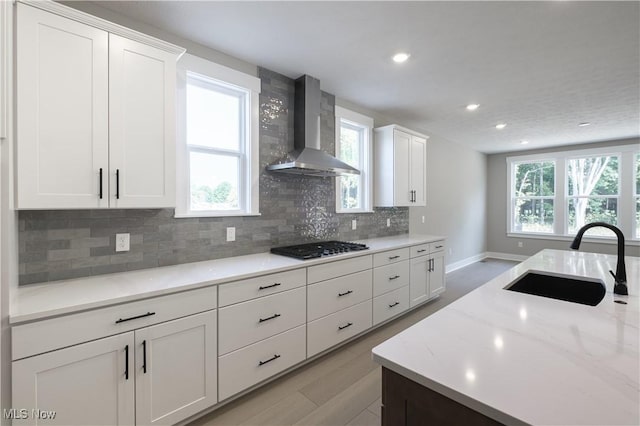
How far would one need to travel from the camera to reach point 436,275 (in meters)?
4.11

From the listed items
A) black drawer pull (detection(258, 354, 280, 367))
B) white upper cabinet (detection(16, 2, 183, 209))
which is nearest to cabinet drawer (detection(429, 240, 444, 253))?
black drawer pull (detection(258, 354, 280, 367))

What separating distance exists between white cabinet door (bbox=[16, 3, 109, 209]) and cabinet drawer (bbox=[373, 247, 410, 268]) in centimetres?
240

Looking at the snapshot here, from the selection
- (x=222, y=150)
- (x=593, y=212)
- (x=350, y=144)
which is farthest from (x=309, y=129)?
(x=593, y=212)

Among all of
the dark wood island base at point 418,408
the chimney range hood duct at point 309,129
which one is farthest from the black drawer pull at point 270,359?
the chimney range hood duct at point 309,129

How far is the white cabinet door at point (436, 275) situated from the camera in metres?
4.00

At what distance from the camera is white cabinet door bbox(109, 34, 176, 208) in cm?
174

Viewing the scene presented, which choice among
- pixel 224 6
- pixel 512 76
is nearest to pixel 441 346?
pixel 224 6

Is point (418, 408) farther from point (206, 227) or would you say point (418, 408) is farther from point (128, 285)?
point (206, 227)

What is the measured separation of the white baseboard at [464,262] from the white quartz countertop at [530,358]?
4.66 m

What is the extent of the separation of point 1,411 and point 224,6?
2.45 meters

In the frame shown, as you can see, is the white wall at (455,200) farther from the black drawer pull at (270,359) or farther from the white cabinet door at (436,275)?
the black drawer pull at (270,359)

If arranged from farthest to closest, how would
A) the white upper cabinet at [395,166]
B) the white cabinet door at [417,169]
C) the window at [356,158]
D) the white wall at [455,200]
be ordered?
1. the white wall at [455,200]
2. the white cabinet door at [417,169]
3. the white upper cabinet at [395,166]
4. the window at [356,158]

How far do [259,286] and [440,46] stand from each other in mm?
2420

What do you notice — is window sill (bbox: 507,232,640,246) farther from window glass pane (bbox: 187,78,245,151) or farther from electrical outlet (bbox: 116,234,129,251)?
electrical outlet (bbox: 116,234,129,251)
